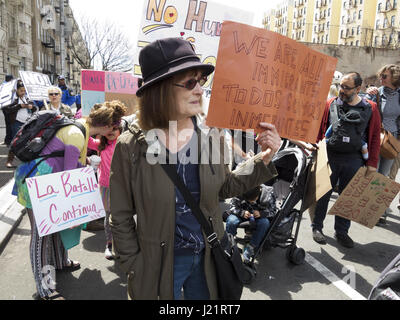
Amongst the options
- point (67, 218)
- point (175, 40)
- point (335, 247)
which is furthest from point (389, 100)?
point (67, 218)

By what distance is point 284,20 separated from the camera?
87.5 meters

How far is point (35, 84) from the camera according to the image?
5539 millimetres

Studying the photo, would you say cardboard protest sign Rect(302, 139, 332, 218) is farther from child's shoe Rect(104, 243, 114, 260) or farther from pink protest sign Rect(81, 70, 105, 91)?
pink protest sign Rect(81, 70, 105, 91)

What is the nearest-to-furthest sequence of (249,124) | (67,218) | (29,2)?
1. (249,124)
2. (67,218)
3. (29,2)

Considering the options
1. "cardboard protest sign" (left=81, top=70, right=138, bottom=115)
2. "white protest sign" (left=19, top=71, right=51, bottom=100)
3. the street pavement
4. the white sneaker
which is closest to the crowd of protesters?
the street pavement

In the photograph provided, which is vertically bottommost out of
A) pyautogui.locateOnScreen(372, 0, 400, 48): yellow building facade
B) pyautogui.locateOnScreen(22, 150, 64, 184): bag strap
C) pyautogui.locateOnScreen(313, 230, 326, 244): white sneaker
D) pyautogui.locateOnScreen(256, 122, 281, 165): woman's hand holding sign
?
pyautogui.locateOnScreen(313, 230, 326, 244): white sneaker

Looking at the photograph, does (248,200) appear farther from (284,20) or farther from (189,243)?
(284,20)

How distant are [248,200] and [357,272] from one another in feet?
4.78

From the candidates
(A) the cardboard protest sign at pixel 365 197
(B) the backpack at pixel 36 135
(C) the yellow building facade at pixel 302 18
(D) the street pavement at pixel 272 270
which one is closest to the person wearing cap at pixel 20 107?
(D) the street pavement at pixel 272 270

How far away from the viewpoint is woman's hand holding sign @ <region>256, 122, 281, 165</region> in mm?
1770

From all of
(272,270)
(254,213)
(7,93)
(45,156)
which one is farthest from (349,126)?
(7,93)

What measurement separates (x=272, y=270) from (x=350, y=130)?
1912 millimetres

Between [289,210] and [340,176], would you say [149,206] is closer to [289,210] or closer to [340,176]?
[289,210]

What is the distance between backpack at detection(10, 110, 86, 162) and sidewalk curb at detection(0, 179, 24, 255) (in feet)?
6.00
